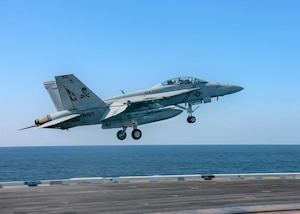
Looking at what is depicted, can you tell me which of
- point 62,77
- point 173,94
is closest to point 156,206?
point 173,94

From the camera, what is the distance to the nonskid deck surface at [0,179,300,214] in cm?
2702

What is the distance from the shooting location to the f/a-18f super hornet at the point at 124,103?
31219mm

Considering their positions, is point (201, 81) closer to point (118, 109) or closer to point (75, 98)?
point (118, 109)

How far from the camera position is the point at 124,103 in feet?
108

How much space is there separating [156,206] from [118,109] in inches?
337

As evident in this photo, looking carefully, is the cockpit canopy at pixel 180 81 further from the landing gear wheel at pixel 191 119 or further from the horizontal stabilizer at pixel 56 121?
the horizontal stabilizer at pixel 56 121

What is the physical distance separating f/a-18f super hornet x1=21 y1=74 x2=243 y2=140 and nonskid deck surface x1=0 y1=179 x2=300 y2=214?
580 centimetres

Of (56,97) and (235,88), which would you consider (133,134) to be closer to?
(56,97)

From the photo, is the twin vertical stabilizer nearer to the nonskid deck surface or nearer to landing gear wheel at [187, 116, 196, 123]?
landing gear wheel at [187, 116, 196, 123]

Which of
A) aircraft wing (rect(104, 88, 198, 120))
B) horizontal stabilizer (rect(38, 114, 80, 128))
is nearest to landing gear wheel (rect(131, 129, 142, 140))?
aircraft wing (rect(104, 88, 198, 120))

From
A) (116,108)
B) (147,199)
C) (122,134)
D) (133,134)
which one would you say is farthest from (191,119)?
(147,199)

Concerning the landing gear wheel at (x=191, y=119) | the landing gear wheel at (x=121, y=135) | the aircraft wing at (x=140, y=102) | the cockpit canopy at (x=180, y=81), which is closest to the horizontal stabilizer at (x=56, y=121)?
the aircraft wing at (x=140, y=102)

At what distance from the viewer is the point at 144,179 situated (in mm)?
47188

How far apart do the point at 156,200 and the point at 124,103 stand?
8.47 meters
